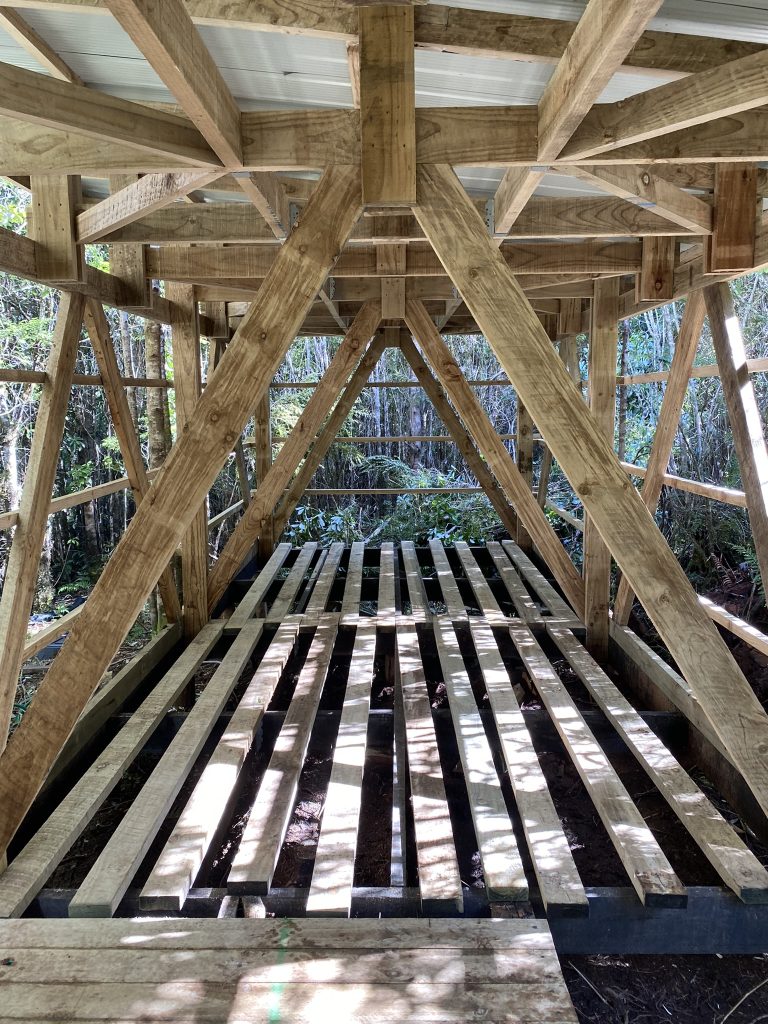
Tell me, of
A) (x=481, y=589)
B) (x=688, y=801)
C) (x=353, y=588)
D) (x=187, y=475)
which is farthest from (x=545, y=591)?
(x=187, y=475)

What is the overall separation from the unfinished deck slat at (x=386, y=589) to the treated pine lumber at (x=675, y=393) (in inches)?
56.8

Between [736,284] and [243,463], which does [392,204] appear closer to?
[243,463]

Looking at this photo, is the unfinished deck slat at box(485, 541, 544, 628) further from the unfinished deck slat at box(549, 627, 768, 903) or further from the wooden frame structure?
the wooden frame structure

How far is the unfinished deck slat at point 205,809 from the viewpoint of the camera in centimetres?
192

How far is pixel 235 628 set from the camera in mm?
4359

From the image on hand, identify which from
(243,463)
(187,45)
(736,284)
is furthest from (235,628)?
(736,284)

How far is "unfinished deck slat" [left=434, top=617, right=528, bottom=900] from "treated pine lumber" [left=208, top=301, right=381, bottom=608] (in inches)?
60.0

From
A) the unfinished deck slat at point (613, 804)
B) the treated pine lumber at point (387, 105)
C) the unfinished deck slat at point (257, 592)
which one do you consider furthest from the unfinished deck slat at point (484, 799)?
the treated pine lumber at point (387, 105)

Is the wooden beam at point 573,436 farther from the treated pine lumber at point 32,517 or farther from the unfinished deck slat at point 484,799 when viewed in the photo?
the treated pine lumber at point 32,517

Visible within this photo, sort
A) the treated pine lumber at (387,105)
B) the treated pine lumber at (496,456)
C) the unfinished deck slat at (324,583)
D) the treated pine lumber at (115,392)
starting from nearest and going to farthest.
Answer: the treated pine lumber at (387,105)
the treated pine lumber at (115,392)
the treated pine lumber at (496,456)
the unfinished deck slat at (324,583)

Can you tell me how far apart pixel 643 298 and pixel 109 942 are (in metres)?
3.23

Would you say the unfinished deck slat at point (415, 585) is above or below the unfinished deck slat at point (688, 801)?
above

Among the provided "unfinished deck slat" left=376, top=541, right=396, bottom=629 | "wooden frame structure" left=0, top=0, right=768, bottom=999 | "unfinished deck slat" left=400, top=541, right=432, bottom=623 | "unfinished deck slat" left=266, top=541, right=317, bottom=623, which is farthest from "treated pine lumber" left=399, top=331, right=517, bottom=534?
"wooden frame structure" left=0, top=0, right=768, bottom=999

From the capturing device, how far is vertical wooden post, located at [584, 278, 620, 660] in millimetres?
3920
